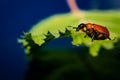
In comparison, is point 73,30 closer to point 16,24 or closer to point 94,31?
point 94,31

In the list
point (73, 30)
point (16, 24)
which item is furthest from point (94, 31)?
point (16, 24)

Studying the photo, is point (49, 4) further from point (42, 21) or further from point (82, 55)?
point (82, 55)

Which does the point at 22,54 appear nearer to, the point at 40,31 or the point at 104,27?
the point at 40,31

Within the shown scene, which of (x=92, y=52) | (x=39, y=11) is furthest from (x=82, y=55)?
(x=39, y=11)

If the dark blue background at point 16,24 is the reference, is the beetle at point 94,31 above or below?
below

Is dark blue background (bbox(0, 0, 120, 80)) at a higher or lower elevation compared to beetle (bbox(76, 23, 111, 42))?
higher

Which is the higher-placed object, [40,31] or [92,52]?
[40,31]
